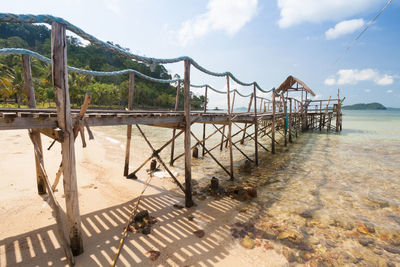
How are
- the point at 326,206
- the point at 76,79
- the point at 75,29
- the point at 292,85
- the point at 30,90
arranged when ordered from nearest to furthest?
the point at 75,29
the point at 30,90
the point at 326,206
the point at 292,85
the point at 76,79

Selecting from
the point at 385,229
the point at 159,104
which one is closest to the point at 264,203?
the point at 385,229

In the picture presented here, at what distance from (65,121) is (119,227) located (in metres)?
2.42

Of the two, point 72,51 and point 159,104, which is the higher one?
point 72,51

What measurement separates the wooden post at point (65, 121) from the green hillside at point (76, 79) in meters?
16.3

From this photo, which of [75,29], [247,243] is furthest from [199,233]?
[75,29]

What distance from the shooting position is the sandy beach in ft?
10.5

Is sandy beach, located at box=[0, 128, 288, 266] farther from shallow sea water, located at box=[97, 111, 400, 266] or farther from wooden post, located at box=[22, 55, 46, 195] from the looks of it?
shallow sea water, located at box=[97, 111, 400, 266]

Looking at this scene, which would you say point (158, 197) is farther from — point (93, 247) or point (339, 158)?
point (339, 158)

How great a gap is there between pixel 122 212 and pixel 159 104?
181ft

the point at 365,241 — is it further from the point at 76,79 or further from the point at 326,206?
the point at 76,79

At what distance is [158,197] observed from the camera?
549cm

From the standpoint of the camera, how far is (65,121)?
2.82 m

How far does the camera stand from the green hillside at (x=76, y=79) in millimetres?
26269

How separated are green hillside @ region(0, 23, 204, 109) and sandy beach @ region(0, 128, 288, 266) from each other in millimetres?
14270
